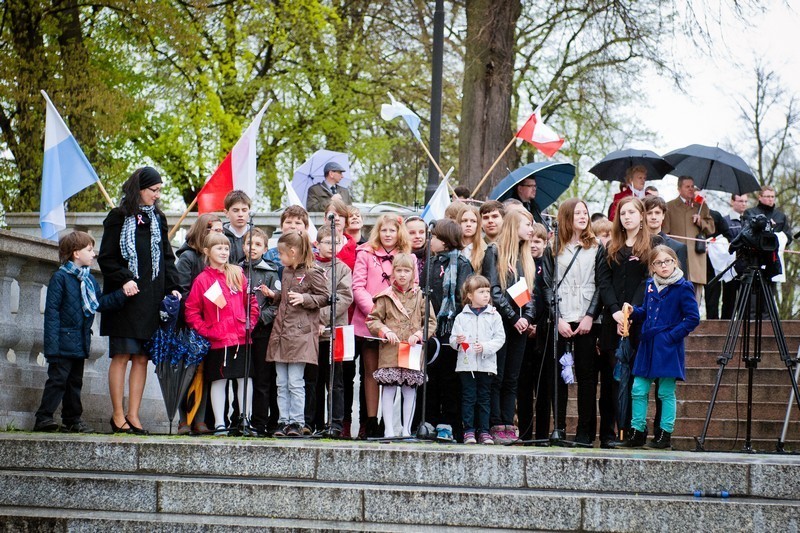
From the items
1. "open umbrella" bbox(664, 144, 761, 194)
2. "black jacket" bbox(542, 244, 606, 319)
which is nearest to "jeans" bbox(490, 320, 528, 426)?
"black jacket" bbox(542, 244, 606, 319)

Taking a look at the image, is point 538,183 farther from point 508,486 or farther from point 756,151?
point 756,151

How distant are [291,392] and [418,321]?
1.17 m

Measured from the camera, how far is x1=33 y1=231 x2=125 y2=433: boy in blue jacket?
9054mm

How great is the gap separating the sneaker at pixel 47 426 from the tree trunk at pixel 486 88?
434 inches

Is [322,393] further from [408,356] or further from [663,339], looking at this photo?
[663,339]

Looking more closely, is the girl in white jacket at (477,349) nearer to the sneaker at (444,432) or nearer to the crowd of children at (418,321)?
the crowd of children at (418,321)

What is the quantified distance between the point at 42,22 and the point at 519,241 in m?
14.9

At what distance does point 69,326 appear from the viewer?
9180 millimetres

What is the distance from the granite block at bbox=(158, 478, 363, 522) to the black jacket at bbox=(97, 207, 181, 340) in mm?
2205

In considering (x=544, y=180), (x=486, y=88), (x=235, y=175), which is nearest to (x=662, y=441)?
(x=544, y=180)

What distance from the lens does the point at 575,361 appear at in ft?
31.5

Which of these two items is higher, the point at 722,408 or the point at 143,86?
the point at 143,86

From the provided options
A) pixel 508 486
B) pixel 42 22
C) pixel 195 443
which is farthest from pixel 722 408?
pixel 42 22

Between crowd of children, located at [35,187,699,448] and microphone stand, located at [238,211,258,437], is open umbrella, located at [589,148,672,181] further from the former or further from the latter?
microphone stand, located at [238,211,258,437]
